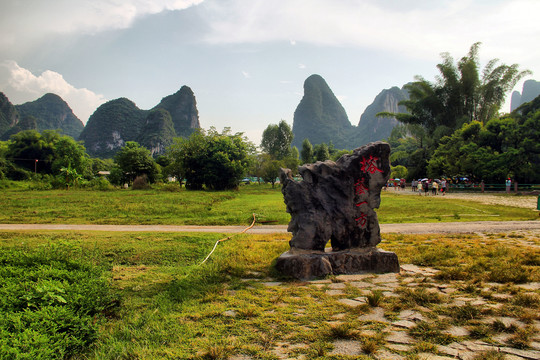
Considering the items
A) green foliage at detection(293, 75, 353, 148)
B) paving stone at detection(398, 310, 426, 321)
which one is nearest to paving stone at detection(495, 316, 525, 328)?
paving stone at detection(398, 310, 426, 321)

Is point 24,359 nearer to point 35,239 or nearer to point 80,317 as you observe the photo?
point 80,317

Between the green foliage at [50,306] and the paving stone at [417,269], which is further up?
the green foliage at [50,306]

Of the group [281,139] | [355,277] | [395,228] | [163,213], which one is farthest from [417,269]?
[281,139]

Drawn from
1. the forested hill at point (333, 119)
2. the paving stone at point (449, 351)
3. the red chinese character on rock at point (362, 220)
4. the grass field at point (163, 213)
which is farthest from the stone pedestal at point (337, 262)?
the forested hill at point (333, 119)

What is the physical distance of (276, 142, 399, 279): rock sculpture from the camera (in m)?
5.30


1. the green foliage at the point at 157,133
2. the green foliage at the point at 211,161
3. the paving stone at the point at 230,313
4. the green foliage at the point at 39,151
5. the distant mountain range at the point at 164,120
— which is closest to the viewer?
the paving stone at the point at 230,313

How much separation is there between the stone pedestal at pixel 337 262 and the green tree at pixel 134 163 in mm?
26082

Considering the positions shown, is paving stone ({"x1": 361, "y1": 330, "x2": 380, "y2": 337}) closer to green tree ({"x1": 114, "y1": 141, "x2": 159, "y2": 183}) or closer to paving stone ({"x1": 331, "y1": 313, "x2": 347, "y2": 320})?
paving stone ({"x1": 331, "y1": 313, "x2": 347, "y2": 320})

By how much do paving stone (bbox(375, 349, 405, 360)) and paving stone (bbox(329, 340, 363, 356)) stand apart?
137 mm

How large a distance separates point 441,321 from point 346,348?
1.14 metres

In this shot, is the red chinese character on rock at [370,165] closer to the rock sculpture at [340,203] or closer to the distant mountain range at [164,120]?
the rock sculpture at [340,203]

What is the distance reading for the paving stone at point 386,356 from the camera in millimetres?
2401

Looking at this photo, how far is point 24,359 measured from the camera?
2045 millimetres

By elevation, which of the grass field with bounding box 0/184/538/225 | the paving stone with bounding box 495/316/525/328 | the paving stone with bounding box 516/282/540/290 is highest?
the paving stone with bounding box 516/282/540/290
